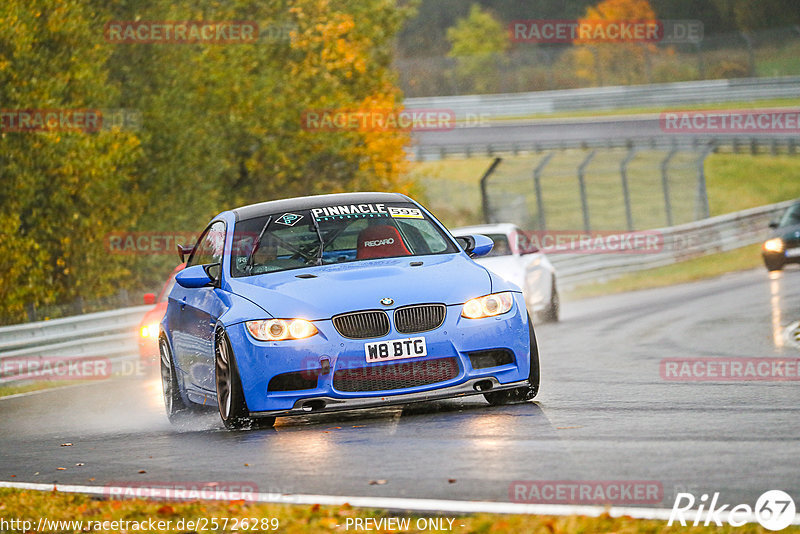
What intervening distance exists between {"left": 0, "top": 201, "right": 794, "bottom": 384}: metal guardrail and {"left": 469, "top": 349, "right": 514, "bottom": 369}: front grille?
1037cm

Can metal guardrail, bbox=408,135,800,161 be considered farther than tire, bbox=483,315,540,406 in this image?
Yes

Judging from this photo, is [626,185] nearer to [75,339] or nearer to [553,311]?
[553,311]

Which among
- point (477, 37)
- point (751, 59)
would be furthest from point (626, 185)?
point (477, 37)

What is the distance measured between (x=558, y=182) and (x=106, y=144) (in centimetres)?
3362

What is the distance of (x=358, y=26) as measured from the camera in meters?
38.2

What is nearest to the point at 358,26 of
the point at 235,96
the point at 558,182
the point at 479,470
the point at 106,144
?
the point at 235,96

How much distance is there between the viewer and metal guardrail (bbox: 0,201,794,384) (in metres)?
18.3

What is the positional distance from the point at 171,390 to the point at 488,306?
10.6ft

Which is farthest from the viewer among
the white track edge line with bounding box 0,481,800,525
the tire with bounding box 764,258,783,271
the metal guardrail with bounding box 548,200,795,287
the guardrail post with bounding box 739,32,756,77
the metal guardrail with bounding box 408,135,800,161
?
the guardrail post with bounding box 739,32,756,77

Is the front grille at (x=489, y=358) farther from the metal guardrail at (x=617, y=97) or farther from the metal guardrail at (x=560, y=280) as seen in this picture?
the metal guardrail at (x=617, y=97)

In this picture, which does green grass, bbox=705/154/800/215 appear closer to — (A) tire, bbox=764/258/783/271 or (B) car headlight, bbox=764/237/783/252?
(A) tire, bbox=764/258/783/271

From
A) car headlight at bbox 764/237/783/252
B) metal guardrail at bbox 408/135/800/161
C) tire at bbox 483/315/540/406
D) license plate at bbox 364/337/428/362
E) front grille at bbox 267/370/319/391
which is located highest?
license plate at bbox 364/337/428/362

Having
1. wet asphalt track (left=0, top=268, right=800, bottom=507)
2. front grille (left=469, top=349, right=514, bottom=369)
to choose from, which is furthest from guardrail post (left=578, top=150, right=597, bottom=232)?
front grille (left=469, top=349, right=514, bottom=369)

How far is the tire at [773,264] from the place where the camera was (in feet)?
91.1
